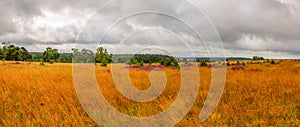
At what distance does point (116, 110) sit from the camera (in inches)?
220

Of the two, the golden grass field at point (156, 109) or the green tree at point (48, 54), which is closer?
the golden grass field at point (156, 109)

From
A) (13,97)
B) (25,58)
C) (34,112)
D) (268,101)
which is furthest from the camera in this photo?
(25,58)

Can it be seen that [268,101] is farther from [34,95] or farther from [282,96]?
[34,95]

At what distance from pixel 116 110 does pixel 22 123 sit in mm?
1942

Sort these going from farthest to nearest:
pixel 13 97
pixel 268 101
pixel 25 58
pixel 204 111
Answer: pixel 25 58, pixel 13 97, pixel 268 101, pixel 204 111

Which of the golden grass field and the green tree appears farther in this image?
the green tree

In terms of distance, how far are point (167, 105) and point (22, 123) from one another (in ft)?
10.6

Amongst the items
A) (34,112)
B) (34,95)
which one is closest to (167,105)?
(34,112)

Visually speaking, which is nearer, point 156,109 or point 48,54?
point 156,109

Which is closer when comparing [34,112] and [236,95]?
[34,112]

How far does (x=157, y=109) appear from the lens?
18.9ft

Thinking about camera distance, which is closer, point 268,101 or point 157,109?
point 157,109

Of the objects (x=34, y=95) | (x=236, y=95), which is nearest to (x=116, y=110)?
(x=34, y=95)

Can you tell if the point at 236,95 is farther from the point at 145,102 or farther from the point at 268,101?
the point at 145,102
